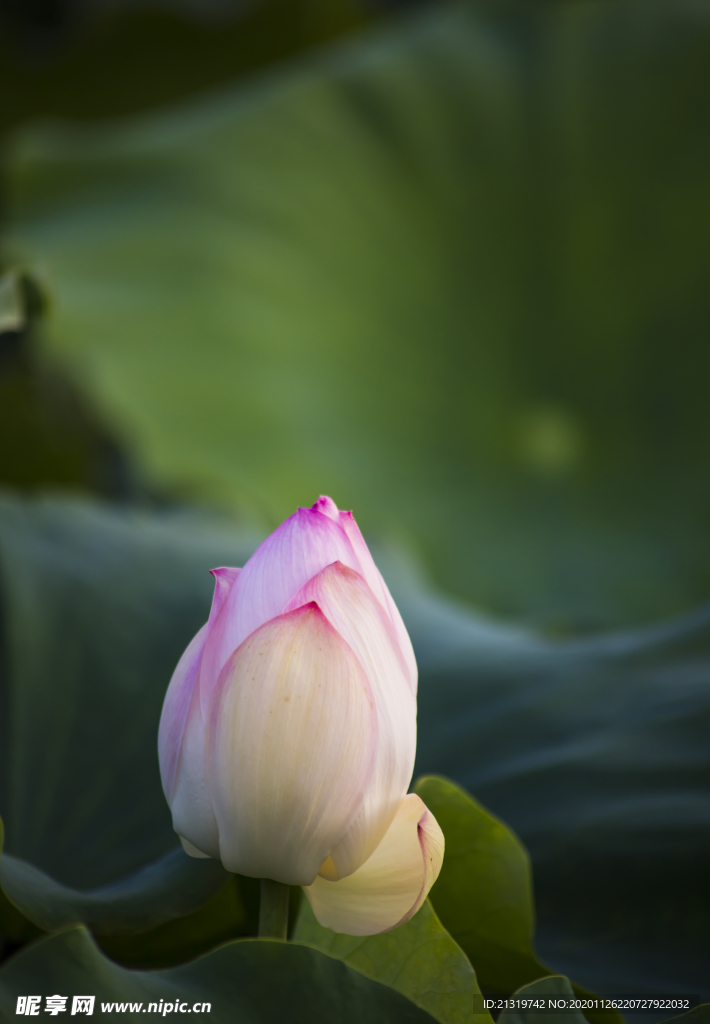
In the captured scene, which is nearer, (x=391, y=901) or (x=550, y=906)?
(x=391, y=901)

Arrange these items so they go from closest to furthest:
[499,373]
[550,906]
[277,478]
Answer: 1. [550,906]
2. [277,478]
3. [499,373]

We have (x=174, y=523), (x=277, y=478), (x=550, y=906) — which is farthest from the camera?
(x=277, y=478)

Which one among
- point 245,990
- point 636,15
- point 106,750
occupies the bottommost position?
point 245,990

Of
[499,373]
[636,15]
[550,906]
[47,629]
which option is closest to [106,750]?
[47,629]

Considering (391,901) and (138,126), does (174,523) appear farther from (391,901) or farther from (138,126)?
(138,126)

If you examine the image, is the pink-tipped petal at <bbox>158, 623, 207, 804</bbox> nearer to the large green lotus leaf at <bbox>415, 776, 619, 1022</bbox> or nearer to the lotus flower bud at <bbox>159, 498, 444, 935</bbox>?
the lotus flower bud at <bbox>159, 498, 444, 935</bbox>

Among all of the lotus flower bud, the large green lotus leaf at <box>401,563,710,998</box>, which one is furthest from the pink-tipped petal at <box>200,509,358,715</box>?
the large green lotus leaf at <box>401,563,710,998</box>

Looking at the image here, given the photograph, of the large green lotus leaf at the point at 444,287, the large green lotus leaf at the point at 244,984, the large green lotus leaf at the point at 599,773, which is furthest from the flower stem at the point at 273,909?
the large green lotus leaf at the point at 444,287
